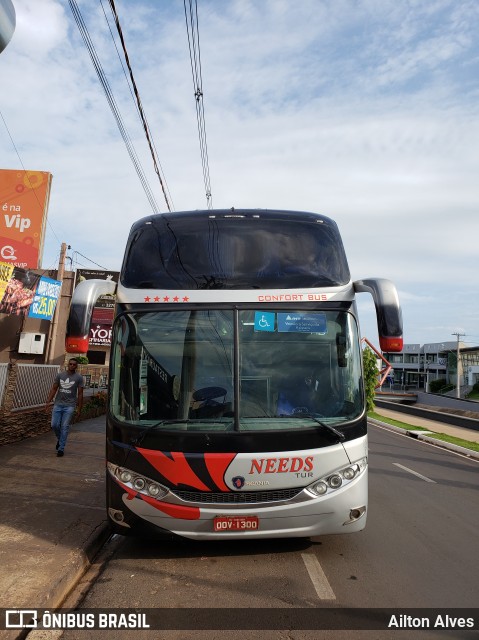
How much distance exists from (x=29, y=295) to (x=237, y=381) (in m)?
16.2

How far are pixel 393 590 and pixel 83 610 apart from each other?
2.44 meters

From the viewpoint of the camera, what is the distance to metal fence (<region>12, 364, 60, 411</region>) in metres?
11.4

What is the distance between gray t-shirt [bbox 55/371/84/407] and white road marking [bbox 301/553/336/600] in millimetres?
5459

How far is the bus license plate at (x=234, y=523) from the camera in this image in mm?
4496

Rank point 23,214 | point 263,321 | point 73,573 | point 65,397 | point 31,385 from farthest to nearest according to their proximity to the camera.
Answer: point 23,214 → point 31,385 → point 65,397 → point 263,321 → point 73,573

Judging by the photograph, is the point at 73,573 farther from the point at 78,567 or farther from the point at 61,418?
the point at 61,418

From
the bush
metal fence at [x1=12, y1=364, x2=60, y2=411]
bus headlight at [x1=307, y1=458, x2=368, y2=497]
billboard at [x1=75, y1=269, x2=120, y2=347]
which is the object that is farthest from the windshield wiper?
billboard at [x1=75, y1=269, x2=120, y2=347]

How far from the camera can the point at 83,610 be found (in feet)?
12.8

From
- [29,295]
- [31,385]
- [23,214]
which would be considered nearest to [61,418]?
[31,385]

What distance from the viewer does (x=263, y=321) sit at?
5012 millimetres

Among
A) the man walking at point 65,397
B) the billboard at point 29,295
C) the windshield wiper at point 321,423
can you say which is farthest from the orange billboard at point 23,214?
the windshield wiper at point 321,423

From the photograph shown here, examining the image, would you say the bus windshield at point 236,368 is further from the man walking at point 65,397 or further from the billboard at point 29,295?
the billboard at point 29,295

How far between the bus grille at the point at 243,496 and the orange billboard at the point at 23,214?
23.1 metres

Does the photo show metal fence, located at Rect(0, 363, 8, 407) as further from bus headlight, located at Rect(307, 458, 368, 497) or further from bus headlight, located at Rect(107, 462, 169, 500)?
bus headlight, located at Rect(307, 458, 368, 497)
